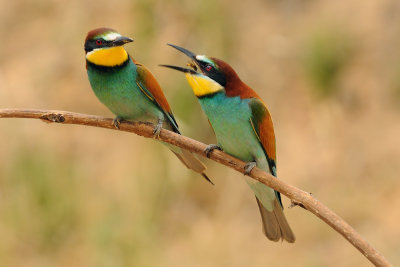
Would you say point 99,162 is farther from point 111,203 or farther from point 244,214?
point 244,214

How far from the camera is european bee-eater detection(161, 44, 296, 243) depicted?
1.94 m

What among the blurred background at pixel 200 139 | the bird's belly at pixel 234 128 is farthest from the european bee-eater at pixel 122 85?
the blurred background at pixel 200 139

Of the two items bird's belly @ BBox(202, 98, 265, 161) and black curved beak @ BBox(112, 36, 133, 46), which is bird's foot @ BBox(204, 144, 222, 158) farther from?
→ black curved beak @ BBox(112, 36, 133, 46)

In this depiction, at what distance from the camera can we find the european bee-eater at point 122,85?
6.53 feet

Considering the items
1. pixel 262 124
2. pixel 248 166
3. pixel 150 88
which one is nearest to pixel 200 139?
pixel 150 88

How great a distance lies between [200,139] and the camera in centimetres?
430

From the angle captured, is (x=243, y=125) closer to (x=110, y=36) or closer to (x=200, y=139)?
(x=110, y=36)

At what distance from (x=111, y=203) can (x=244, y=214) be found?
3.34 ft

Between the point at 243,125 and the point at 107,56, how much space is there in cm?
51

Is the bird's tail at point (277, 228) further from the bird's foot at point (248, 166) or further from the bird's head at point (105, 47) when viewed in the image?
the bird's head at point (105, 47)

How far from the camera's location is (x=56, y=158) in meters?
4.19

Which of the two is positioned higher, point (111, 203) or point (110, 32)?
point (110, 32)

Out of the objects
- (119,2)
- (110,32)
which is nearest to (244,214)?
(119,2)

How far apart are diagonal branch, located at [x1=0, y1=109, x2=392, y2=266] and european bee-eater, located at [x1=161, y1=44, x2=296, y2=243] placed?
0.08 metres
